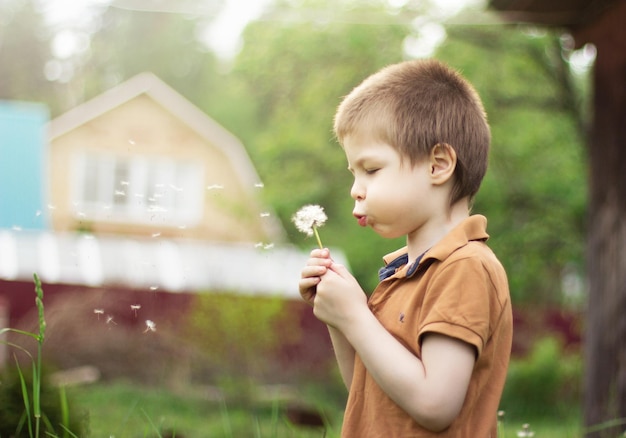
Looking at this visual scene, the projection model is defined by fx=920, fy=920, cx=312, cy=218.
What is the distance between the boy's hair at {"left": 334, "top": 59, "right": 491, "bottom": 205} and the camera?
5.56ft

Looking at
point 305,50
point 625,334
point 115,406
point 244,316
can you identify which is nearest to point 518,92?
point 305,50

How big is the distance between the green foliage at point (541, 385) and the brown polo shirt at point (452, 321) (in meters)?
11.3

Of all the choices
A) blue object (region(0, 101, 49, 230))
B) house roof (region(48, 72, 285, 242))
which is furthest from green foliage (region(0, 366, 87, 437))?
house roof (region(48, 72, 285, 242))

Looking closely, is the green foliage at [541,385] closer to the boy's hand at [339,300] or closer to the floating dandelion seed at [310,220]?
the floating dandelion seed at [310,220]

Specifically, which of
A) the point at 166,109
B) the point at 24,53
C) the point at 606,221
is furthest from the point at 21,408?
the point at 24,53

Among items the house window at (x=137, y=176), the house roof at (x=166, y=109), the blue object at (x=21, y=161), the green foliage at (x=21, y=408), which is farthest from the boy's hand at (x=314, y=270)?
the house window at (x=137, y=176)

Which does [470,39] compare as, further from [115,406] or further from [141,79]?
[141,79]

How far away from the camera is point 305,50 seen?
15.9 m

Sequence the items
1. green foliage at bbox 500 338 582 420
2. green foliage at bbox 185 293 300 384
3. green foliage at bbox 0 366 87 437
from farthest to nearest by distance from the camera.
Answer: green foliage at bbox 500 338 582 420
green foliage at bbox 185 293 300 384
green foliage at bbox 0 366 87 437

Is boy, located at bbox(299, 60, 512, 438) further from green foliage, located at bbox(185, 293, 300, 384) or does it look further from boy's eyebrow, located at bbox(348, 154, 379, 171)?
green foliage, located at bbox(185, 293, 300, 384)

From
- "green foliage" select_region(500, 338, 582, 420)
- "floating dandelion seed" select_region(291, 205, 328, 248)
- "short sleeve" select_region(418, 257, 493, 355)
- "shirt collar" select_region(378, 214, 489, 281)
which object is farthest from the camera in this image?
"green foliage" select_region(500, 338, 582, 420)

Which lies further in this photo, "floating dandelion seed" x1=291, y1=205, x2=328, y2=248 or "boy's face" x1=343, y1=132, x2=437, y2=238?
"floating dandelion seed" x1=291, y1=205, x2=328, y2=248

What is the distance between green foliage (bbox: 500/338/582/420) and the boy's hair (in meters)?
11.3

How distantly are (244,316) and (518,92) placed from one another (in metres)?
5.49
